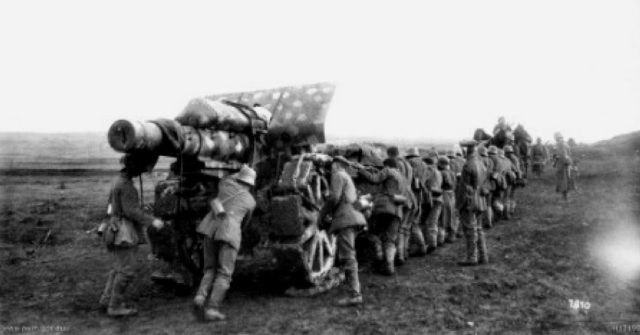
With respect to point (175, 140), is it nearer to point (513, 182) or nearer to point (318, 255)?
point (318, 255)

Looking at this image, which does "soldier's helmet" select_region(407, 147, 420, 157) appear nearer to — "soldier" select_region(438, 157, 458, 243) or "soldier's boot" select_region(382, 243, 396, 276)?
"soldier" select_region(438, 157, 458, 243)

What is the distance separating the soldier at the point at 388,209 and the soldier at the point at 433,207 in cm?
186

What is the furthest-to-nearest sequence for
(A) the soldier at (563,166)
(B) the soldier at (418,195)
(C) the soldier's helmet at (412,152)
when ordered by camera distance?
1. (A) the soldier at (563,166)
2. (C) the soldier's helmet at (412,152)
3. (B) the soldier at (418,195)

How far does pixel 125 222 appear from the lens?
6.80m

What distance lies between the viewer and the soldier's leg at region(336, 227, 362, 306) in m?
7.10

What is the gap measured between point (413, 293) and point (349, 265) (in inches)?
44.0

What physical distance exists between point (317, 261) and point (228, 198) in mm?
2056

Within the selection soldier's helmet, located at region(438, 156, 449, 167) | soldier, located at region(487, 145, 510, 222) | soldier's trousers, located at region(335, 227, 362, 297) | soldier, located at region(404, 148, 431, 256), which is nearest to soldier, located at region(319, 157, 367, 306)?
soldier's trousers, located at region(335, 227, 362, 297)

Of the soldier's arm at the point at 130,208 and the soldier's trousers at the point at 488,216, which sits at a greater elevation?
the soldier's arm at the point at 130,208

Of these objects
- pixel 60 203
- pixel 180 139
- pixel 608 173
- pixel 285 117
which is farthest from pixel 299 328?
pixel 608 173

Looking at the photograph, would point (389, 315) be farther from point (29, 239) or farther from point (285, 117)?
point (29, 239)

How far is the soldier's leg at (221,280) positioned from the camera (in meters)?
6.46

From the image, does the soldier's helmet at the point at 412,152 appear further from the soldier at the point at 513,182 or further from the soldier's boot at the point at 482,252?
the soldier at the point at 513,182

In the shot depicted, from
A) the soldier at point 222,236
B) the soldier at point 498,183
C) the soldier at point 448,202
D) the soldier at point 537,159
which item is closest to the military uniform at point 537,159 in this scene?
the soldier at point 537,159
